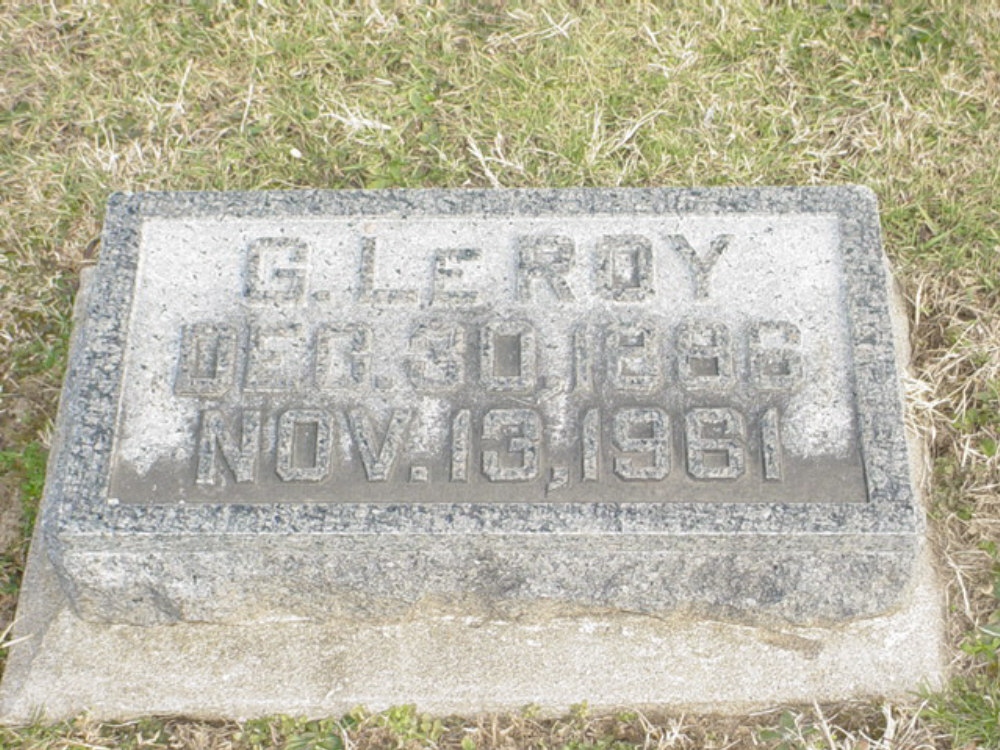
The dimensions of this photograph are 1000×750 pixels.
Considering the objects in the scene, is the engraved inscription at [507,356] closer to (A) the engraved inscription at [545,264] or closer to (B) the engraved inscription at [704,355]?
(A) the engraved inscription at [545,264]

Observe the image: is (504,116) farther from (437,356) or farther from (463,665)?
(463,665)

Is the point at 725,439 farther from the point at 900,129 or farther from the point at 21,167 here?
the point at 21,167

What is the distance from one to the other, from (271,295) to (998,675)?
2027 mm

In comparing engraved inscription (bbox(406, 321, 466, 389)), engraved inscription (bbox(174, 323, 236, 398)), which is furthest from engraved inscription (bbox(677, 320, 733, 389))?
engraved inscription (bbox(174, 323, 236, 398))

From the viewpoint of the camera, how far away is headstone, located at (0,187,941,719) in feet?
8.48

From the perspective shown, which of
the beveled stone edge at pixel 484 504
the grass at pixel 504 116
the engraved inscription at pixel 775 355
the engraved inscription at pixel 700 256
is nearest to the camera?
the beveled stone edge at pixel 484 504

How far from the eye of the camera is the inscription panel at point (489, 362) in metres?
2.61

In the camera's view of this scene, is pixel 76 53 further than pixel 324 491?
Yes

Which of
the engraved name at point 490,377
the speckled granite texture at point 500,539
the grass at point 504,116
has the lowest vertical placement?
the speckled granite texture at point 500,539

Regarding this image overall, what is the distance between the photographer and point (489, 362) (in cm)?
274

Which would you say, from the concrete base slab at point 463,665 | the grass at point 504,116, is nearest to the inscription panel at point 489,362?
the concrete base slab at point 463,665

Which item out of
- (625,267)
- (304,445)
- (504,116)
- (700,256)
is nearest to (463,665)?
(304,445)

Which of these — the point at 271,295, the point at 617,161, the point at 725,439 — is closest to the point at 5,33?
the point at 271,295

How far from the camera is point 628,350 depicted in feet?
8.97
